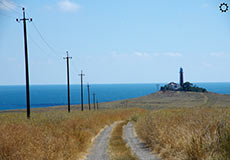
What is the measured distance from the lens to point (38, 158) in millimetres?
11102

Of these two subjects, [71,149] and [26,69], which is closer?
[71,149]

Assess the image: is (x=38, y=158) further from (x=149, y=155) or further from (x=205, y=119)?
(x=205, y=119)

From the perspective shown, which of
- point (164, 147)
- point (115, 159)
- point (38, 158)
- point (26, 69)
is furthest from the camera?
point (26, 69)

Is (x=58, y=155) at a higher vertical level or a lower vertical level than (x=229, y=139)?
lower

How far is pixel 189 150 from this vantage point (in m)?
11.7

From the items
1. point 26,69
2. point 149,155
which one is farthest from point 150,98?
point 149,155

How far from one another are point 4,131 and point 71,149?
3.43 m

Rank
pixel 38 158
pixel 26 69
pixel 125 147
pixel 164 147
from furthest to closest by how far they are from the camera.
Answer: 1. pixel 26 69
2. pixel 125 147
3. pixel 164 147
4. pixel 38 158

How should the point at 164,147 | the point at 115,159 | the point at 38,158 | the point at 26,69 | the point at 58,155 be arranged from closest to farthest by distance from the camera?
the point at 38,158
the point at 58,155
the point at 115,159
the point at 164,147
the point at 26,69

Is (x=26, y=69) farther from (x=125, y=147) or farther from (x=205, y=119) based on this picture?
(x=205, y=119)

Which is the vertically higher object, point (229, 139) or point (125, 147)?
point (229, 139)

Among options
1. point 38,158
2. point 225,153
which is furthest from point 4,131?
point 225,153

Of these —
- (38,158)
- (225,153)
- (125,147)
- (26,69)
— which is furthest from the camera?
(26,69)

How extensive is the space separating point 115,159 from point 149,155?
190 cm
